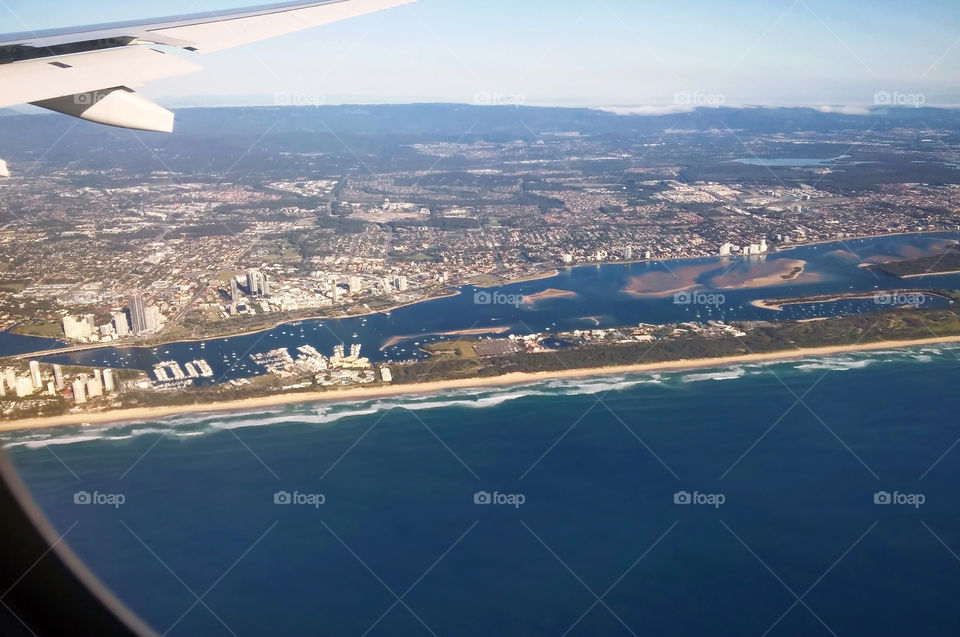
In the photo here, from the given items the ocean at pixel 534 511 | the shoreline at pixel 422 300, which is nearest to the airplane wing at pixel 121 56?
the ocean at pixel 534 511

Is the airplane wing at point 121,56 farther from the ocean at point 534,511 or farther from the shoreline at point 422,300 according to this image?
the shoreline at point 422,300

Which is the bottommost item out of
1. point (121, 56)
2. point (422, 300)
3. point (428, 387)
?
point (428, 387)

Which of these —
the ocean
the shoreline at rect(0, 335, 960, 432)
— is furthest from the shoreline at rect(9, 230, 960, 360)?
the ocean

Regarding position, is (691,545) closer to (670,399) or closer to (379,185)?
(670,399)

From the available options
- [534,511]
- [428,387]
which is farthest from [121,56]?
[428,387]

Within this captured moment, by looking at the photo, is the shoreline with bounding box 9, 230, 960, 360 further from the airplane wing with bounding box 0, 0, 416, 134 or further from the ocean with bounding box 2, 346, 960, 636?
the airplane wing with bounding box 0, 0, 416, 134

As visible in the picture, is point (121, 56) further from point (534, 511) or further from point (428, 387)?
point (428, 387)
